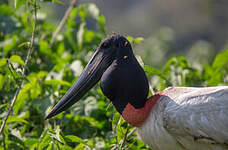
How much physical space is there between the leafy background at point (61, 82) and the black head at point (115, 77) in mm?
205

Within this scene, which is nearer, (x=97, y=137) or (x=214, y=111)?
(x=214, y=111)

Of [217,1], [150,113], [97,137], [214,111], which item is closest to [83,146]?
[97,137]

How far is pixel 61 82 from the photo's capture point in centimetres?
451

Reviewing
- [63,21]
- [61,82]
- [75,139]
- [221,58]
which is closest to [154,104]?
[75,139]

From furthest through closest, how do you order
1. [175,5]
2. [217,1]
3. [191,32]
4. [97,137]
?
[175,5] → [191,32] → [217,1] → [97,137]

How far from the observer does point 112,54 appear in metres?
3.90

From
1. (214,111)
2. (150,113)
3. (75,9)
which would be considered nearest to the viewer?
(214,111)

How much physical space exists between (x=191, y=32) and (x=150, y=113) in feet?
43.9

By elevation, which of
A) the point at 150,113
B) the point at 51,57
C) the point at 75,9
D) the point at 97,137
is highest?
the point at 75,9

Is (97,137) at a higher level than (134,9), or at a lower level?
lower

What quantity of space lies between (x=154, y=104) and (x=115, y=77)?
1.36ft

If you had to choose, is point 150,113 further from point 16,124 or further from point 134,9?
point 134,9

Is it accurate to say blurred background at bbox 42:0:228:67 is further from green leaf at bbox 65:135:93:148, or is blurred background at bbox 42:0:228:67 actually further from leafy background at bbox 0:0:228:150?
green leaf at bbox 65:135:93:148

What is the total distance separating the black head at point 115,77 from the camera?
12.4 ft
